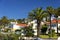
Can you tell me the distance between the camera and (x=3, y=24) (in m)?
77.2

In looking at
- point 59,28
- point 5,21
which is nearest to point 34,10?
point 59,28

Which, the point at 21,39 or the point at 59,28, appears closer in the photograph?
the point at 21,39

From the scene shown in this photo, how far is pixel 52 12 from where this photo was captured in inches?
1989

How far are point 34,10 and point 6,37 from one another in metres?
13.5

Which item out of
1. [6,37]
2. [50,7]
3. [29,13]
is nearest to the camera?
[6,37]

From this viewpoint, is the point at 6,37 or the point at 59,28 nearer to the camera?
the point at 6,37

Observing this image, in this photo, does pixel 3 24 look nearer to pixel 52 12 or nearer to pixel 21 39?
pixel 52 12

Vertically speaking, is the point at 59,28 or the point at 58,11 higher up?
the point at 58,11

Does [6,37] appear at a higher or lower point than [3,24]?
lower

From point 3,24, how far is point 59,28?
95.7 feet

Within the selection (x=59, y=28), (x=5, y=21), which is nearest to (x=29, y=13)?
(x=59, y=28)

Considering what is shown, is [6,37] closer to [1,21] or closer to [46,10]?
[46,10]

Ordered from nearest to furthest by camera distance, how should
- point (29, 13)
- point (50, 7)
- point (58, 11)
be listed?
point (29, 13) → point (50, 7) → point (58, 11)

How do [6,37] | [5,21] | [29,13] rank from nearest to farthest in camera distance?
[6,37]
[29,13]
[5,21]
